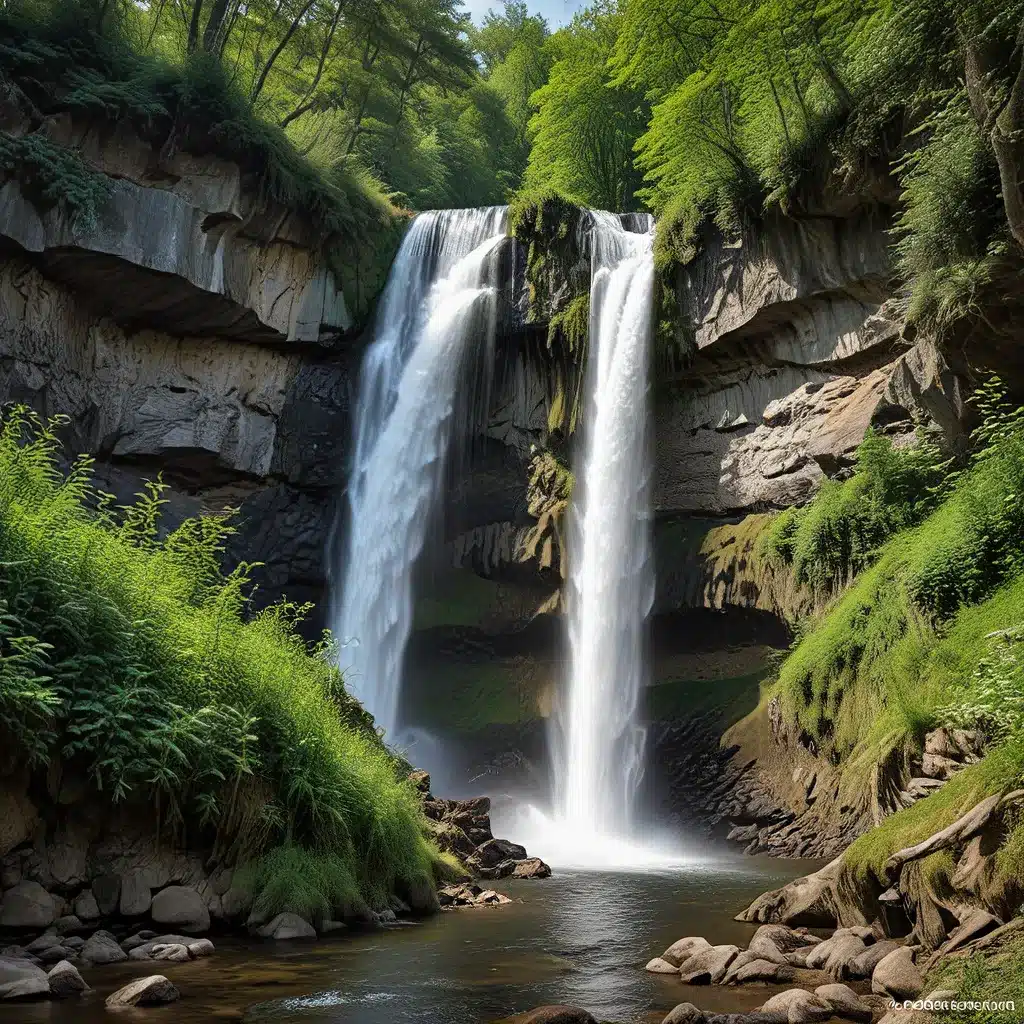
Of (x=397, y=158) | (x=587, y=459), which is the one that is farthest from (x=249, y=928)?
(x=397, y=158)

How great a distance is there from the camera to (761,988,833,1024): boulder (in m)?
4.93

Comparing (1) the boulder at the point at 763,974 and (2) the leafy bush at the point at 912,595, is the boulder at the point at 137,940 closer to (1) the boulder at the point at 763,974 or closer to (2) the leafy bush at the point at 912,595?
(1) the boulder at the point at 763,974

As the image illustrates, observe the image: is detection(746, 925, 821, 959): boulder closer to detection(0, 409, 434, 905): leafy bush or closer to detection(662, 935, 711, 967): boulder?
detection(662, 935, 711, 967): boulder

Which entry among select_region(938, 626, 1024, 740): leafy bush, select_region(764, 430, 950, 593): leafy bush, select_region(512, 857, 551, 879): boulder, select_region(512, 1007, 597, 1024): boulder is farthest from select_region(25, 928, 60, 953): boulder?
select_region(764, 430, 950, 593): leafy bush

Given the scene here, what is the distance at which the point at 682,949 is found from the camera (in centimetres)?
660

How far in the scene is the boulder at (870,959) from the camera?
565 cm

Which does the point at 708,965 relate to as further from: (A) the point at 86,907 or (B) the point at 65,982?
(A) the point at 86,907

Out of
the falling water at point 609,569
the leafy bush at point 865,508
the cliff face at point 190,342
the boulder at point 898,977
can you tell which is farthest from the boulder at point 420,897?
the cliff face at point 190,342

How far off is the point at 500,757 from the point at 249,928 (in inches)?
488

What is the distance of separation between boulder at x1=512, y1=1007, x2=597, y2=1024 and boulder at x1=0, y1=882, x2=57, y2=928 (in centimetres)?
383

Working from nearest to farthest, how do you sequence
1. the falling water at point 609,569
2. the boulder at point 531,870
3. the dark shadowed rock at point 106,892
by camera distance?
1. the dark shadowed rock at point 106,892
2. the boulder at point 531,870
3. the falling water at point 609,569

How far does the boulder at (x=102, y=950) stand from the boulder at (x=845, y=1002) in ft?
15.3

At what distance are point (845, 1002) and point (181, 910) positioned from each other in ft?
16.3

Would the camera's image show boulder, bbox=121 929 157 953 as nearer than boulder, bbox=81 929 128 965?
No
